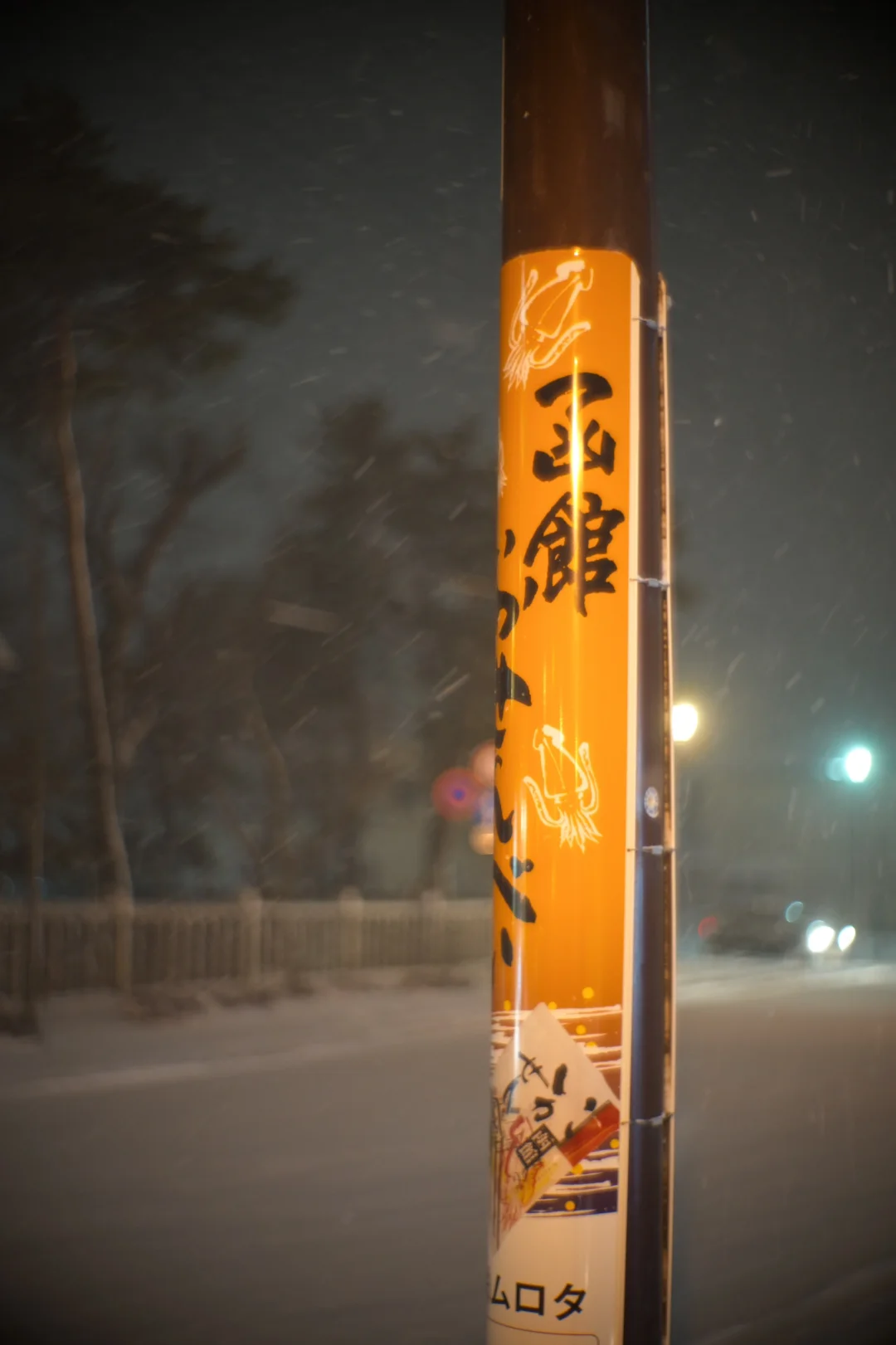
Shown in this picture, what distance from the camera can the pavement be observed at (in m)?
6.45

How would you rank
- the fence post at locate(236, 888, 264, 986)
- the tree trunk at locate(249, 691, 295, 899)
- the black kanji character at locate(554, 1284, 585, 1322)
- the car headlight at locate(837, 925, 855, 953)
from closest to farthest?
1. the black kanji character at locate(554, 1284, 585, 1322)
2. the fence post at locate(236, 888, 264, 986)
3. the tree trunk at locate(249, 691, 295, 899)
4. the car headlight at locate(837, 925, 855, 953)

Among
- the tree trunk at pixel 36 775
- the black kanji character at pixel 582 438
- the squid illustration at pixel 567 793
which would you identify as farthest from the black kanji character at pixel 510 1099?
the tree trunk at pixel 36 775

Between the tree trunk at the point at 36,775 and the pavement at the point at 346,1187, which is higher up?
the tree trunk at the point at 36,775

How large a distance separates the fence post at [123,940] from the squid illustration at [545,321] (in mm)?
14955

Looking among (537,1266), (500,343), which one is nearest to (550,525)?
(500,343)

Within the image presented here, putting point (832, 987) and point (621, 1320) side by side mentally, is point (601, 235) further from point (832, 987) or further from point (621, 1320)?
point (832, 987)

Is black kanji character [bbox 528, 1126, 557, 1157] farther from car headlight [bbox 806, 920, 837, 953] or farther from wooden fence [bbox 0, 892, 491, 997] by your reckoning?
car headlight [bbox 806, 920, 837, 953]

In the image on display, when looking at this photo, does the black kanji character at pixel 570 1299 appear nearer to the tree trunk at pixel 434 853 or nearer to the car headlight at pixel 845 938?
the tree trunk at pixel 434 853

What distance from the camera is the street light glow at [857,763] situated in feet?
114

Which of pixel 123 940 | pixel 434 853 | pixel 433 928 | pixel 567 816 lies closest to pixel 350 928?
pixel 433 928

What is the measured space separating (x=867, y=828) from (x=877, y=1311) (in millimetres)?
33175

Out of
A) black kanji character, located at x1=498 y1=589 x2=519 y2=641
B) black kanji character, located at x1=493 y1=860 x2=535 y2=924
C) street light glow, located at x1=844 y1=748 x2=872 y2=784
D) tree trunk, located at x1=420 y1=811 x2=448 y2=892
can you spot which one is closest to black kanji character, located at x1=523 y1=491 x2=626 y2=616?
black kanji character, located at x1=498 y1=589 x2=519 y2=641

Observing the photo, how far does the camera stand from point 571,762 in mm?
4379

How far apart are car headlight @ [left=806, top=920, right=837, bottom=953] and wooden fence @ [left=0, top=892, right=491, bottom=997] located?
8646mm
